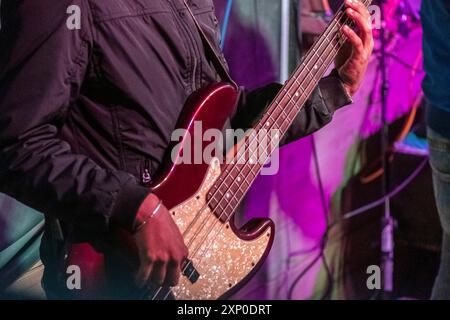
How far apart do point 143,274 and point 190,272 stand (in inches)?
6.1

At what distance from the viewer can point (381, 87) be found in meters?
2.85

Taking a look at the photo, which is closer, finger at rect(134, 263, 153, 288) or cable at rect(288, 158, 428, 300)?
finger at rect(134, 263, 153, 288)

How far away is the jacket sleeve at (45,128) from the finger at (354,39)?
0.73 meters

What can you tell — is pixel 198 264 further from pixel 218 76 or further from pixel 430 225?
pixel 430 225

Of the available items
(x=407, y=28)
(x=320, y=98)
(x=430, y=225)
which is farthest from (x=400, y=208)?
(x=320, y=98)

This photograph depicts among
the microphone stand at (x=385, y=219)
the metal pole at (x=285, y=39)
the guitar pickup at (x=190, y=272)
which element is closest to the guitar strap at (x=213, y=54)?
the guitar pickup at (x=190, y=272)

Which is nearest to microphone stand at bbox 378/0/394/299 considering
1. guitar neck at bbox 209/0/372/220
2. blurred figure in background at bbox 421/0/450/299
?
blurred figure in background at bbox 421/0/450/299

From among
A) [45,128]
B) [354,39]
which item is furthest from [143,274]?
[354,39]

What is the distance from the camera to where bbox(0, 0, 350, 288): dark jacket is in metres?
1.27

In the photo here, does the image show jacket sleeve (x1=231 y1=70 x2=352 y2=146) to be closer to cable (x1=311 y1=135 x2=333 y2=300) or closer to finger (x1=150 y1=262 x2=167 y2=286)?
finger (x1=150 y1=262 x2=167 y2=286)

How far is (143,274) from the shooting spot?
1344mm

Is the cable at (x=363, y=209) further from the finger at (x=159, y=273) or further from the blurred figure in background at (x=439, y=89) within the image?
the finger at (x=159, y=273)

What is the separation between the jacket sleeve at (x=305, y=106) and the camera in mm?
1796

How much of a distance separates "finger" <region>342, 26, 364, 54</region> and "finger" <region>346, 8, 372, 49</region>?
0.02m
